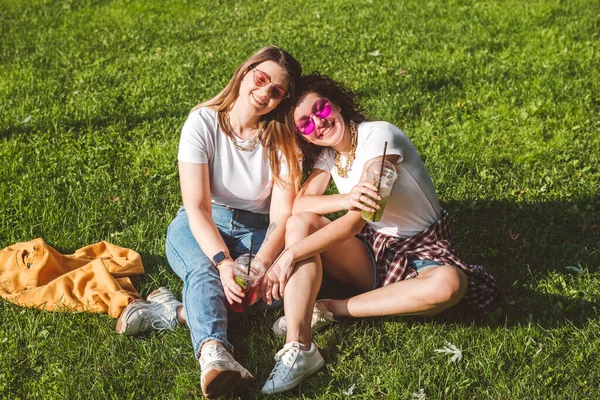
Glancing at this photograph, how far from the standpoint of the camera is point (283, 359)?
3244 millimetres

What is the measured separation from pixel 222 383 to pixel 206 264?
2.52 ft

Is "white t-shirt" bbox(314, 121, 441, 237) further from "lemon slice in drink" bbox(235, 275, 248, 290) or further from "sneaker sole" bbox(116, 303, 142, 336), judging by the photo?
"sneaker sole" bbox(116, 303, 142, 336)

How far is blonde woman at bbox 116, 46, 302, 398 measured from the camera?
11.5 ft

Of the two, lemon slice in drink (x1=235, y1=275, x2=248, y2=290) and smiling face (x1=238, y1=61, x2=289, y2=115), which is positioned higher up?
smiling face (x1=238, y1=61, x2=289, y2=115)

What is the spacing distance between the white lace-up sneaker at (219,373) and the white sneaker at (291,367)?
119 millimetres

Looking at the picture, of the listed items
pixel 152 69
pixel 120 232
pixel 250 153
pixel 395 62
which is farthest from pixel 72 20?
pixel 250 153

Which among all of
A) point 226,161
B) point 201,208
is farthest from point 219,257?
point 226,161

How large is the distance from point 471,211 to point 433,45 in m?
3.57

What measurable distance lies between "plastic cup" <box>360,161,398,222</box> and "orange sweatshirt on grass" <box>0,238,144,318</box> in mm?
1527

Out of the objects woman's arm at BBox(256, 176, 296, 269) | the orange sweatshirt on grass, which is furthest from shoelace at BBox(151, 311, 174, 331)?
woman's arm at BBox(256, 176, 296, 269)

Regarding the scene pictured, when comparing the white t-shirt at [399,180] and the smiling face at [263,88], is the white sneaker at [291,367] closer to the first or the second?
the white t-shirt at [399,180]

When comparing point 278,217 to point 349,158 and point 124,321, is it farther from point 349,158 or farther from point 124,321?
point 124,321

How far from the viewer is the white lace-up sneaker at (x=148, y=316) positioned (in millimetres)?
3564

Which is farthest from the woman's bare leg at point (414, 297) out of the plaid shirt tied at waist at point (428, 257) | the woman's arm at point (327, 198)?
the woman's arm at point (327, 198)
